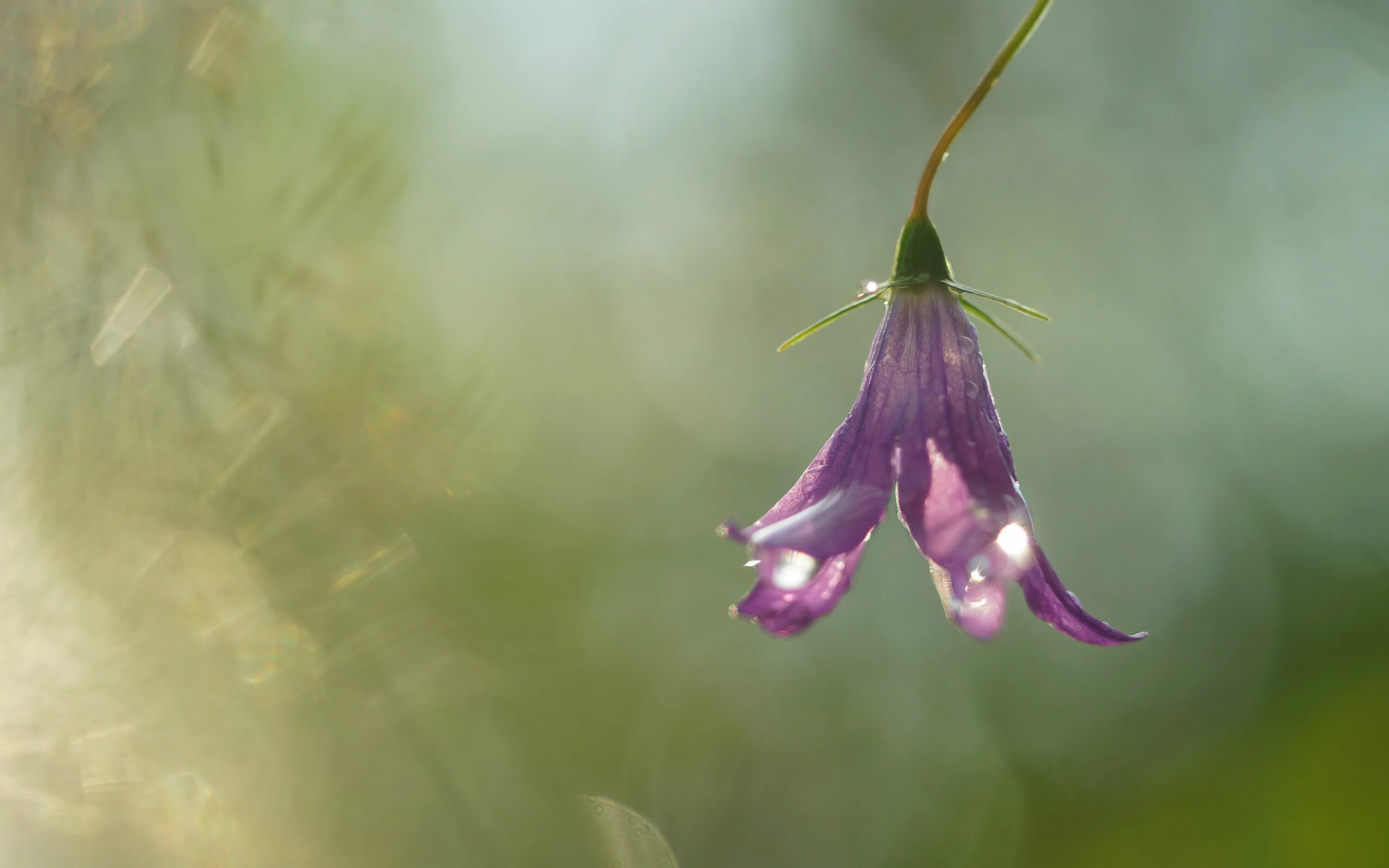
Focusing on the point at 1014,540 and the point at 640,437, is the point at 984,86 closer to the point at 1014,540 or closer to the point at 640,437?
the point at 1014,540

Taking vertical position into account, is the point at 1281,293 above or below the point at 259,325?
above

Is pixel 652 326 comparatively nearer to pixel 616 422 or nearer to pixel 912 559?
pixel 616 422

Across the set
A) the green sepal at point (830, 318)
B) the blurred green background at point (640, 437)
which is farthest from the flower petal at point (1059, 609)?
the blurred green background at point (640, 437)

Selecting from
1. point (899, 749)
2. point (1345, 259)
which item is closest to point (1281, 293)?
point (1345, 259)

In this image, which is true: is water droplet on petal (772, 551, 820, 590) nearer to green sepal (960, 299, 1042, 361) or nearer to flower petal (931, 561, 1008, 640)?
flower petal (931, 561, 1008, 640)

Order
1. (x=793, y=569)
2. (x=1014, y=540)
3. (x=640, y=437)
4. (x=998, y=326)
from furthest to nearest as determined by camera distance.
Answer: (x=640, y=437) → (x=998, y=326) → (x=1014, y=540) → (x=793, y=569)

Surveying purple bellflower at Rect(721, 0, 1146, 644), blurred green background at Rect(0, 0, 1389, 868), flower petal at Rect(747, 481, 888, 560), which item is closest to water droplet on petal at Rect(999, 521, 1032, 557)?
purple bellflower at Rect(721, 0, 1146, 644)

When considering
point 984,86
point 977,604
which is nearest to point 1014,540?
point 977,604

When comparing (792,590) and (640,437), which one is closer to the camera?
(792,590)
